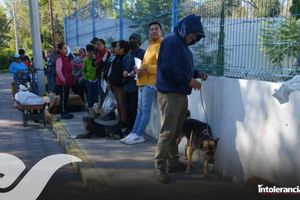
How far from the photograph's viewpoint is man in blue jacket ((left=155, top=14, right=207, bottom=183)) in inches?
179

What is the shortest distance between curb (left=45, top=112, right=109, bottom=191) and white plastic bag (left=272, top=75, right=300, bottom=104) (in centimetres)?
222

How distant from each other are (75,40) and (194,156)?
41.7 ft

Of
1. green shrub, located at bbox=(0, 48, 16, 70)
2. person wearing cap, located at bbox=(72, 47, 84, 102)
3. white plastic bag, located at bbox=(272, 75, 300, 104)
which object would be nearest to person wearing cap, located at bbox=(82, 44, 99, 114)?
person wearing cap, located at bbox=(72, 47, 84, 102)

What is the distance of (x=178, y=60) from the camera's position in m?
4.54

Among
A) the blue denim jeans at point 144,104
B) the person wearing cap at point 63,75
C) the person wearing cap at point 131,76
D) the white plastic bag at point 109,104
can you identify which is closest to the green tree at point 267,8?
the blue denim jeans at point 144,104

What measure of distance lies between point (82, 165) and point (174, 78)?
76.5 inches

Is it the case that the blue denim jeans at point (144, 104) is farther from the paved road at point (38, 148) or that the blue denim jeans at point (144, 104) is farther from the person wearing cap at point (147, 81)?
the paved road at point (38, 148)

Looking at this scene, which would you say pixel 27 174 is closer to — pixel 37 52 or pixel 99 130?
pixel 99 130

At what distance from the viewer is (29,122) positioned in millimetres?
9883

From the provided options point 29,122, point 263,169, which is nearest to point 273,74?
point 263,169

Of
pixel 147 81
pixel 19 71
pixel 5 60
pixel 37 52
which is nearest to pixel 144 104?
pixel 147 81

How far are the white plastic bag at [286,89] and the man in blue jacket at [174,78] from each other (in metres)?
1.00

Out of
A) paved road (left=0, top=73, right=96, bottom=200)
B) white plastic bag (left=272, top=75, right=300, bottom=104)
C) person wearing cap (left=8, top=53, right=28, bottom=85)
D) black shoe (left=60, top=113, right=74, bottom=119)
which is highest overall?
white plastic bag (left=272, top=75, right=300, bottom=104)

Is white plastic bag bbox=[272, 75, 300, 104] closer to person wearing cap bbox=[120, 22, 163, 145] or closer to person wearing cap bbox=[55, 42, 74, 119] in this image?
person wearing cap bbox=[120, 22, 163, 145]
